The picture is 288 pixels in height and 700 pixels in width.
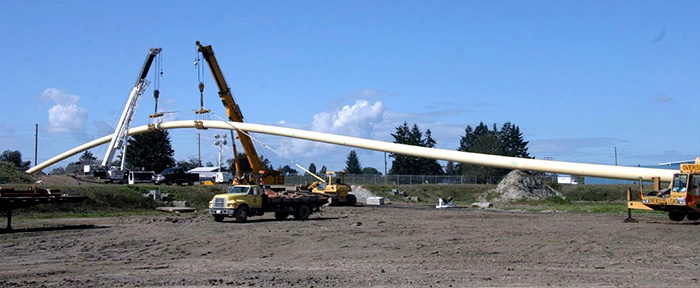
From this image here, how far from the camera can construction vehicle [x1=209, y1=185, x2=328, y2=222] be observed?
102ft

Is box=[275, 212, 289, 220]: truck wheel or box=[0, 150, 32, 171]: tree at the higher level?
box=[0, 150, 32, 171]: tree

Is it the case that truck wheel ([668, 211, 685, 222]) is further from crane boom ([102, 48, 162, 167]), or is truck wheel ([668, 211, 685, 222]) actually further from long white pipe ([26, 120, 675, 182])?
crane boom ([102, 48, 162, 167])

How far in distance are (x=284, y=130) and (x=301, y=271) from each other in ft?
106

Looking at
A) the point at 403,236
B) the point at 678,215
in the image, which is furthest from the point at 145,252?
the point at 678,215

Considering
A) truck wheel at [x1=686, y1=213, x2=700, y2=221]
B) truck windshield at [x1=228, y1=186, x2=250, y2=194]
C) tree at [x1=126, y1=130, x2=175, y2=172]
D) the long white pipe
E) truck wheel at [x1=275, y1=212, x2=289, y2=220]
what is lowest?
truck wheel at [x1=686, y1=213, x2=700, y2=221]

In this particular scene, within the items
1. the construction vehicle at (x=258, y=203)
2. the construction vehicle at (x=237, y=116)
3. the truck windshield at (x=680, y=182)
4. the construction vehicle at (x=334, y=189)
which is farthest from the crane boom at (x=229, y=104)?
the truck windshield at (x=680, y=182)

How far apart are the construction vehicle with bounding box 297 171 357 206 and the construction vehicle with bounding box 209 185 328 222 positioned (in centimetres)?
1275

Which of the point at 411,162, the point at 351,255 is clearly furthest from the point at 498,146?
the point at 351,255

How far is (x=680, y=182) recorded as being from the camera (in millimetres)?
29828

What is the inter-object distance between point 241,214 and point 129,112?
3412cm

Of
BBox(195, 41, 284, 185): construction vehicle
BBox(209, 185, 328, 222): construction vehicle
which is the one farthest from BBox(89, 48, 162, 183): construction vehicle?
BBox(209, 185, 328, 222): construction vehicle

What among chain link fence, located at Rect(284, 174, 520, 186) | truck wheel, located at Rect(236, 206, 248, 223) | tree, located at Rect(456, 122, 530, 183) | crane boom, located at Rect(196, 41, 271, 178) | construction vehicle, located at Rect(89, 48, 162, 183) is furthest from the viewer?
tree, located at Rect(456, 122, 530, 183)

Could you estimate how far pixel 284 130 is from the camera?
4712cm

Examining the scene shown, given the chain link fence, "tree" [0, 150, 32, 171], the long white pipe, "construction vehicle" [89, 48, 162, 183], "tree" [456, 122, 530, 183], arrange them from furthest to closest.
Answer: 1. "tree" [456, 122, 530, 183]
2. "tree" [0, 150, 32, 171]
3. the chain link fence
4. "construction vehicle" [89, 48, 162, 183]
5. the long white pipe
